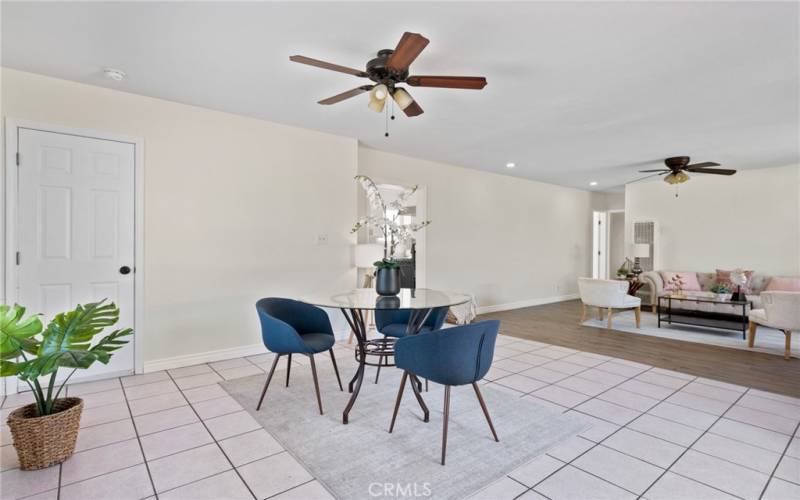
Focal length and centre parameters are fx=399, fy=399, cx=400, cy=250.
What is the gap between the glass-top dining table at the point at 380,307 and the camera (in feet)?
8.43

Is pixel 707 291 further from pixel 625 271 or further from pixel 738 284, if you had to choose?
A: pixel 625 271

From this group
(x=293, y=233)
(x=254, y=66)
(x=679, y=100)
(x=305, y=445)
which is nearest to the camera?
(x=305, y=445)

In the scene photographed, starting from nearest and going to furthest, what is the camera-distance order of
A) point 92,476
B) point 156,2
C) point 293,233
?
point 92,476 → point 156,2 → point 293,233

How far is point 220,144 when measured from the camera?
3928mm

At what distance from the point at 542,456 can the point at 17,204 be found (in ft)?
13.3

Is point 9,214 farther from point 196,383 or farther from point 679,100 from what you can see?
point 679,100

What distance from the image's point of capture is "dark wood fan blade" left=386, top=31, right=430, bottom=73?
1.95 meters

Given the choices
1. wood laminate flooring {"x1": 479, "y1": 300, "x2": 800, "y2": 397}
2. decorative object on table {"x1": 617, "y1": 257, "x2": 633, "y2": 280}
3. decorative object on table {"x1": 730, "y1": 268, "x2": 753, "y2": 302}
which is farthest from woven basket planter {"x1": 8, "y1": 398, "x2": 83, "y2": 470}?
decorative object on table {"x1": 617, "y1": 257, "x2": 633, "y2": 280}

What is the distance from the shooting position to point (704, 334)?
5.26 metres

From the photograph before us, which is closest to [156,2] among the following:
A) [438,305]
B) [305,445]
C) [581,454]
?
[438,305]

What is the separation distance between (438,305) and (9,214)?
326 cm

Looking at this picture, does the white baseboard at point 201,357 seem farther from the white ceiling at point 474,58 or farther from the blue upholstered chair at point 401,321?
the white ceiling at point 474,58

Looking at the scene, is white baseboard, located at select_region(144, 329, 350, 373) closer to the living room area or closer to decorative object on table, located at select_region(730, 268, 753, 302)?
the living room area

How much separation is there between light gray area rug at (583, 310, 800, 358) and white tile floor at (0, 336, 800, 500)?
1820 mm
